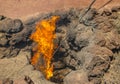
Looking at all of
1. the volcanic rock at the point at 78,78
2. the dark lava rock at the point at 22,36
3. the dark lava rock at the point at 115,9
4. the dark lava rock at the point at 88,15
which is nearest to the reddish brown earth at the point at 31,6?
the dark lava rock at the point at 22,36

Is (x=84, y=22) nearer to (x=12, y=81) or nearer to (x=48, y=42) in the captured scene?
(x=48, y=42)

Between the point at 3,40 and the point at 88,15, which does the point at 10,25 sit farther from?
the point at 88,15

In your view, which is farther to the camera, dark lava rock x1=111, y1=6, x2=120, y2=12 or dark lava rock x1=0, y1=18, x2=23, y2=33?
dark lava rock x1=0, y1=18, x2=23, y2=33

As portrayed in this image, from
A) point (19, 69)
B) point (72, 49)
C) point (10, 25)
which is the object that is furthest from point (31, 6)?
point (19, 69)

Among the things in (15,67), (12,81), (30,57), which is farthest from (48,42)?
(12,81)

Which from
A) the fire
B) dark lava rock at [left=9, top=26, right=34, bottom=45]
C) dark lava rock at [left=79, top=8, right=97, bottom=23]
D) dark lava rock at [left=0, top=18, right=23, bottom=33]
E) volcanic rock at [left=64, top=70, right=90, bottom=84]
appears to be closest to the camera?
volcanic rock at [left=64, top=70, right=90, bottom=84]

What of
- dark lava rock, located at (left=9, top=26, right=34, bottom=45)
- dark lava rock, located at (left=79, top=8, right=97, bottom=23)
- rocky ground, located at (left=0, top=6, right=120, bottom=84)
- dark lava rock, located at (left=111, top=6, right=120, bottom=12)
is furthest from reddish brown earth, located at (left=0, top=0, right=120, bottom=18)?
dark lava rock, located at (left=111, top=6, right=120, bottom=12)

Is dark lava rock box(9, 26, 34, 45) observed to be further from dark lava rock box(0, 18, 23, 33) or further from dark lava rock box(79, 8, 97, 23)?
dark lava rock box(79, 8, 97, 23)
